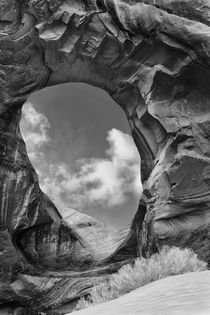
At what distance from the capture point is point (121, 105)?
1670cm

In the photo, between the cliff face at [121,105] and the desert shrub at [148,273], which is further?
the cliff face at [121,105]

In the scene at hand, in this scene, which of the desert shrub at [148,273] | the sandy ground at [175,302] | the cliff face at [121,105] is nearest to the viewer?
the sandy ground at [175,302]

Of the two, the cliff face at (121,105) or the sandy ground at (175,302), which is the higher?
the sandy ground at (175,302)

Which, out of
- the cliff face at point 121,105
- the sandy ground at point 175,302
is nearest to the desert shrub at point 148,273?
the cliff face at point 121,105

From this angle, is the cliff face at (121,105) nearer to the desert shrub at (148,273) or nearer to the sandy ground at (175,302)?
the desert shrub at (148,273)

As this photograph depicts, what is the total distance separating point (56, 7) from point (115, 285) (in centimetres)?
1021

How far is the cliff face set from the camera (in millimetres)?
13883

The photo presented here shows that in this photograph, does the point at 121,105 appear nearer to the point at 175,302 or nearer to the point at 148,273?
the point at 148,273

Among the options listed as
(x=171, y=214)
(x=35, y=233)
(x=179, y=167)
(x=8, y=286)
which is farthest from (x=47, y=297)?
(x=179, y=167)

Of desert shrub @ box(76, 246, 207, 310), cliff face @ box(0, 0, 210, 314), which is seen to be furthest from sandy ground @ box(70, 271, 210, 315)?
cliff face @ box(0, 0, 210, 314)

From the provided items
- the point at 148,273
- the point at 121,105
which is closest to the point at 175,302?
the point at 148,273

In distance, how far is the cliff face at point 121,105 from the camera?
13.9 meters

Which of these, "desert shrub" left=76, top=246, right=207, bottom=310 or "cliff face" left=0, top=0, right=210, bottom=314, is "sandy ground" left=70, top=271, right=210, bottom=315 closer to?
"desert shrub" left=76, top=246, right=207, bottom=310

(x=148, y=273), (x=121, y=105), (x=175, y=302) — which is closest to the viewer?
(x=175, y=302)
